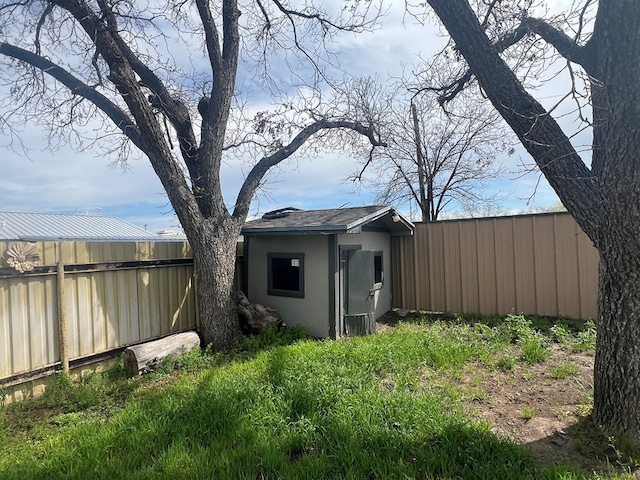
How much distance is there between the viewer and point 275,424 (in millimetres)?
3037

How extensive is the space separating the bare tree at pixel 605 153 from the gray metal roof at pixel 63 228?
12519 mm

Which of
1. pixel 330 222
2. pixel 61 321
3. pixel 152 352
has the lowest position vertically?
pixel 152 352

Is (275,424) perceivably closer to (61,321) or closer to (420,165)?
(61,321)

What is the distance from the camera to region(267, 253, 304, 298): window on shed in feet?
21.3

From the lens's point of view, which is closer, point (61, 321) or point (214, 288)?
point (61, 321)

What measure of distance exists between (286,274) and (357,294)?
144 cm

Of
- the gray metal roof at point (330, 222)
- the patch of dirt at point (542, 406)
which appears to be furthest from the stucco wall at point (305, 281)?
the patch of dirt at point (542, 406)

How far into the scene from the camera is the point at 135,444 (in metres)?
2.77

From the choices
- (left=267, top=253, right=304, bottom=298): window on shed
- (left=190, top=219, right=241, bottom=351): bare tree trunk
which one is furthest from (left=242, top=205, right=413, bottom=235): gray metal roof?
(left=190, top=219, right=241, bottom=351): bare tree trunk

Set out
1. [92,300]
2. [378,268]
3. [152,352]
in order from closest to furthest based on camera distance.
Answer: [92,300], [152,352], [378,268]

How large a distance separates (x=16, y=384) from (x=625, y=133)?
243 inches

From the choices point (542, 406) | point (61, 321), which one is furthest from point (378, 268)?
point (61, 321)

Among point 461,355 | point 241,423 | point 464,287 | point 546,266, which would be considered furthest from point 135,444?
point 546,266

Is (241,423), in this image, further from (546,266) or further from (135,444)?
(546,266)
